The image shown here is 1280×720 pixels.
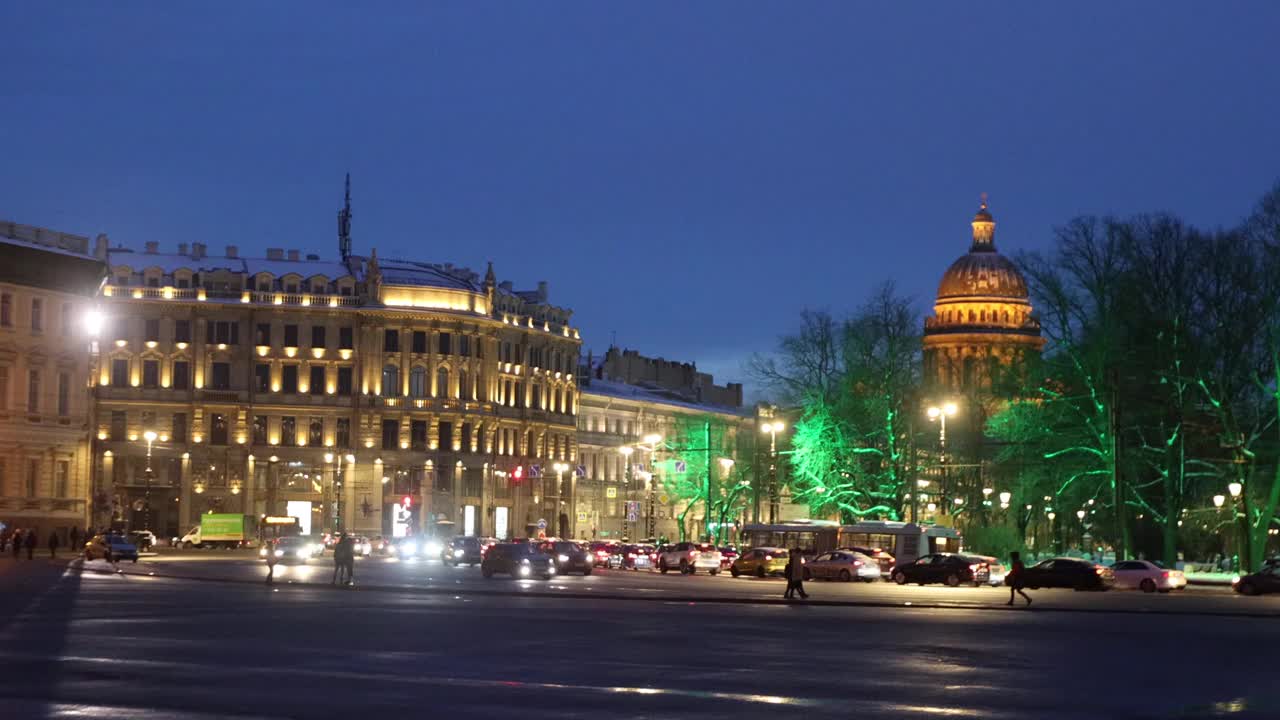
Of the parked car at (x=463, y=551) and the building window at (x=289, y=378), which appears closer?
the parked car at (x=463, y=551)

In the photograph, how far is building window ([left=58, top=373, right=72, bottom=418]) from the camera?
87500mm

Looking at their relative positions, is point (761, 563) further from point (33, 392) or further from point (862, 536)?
point (33, 392)

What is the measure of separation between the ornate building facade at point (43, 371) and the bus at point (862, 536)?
3284cm

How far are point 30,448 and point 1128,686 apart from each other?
71.5 m

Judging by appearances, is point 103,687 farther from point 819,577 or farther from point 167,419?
point 167,419

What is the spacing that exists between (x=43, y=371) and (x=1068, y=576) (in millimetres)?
48561

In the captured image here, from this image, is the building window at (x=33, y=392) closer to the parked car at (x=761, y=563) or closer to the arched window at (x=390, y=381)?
the parked car at (x=761, y=563)

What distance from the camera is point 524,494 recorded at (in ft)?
453

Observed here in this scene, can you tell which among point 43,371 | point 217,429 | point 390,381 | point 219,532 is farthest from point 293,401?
point 43,371

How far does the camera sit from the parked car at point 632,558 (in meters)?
87.2

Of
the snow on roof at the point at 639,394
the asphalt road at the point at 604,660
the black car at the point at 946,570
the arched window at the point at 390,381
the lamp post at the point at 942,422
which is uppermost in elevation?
the snow on roof at the point at 639,394

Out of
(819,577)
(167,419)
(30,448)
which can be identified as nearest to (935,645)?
(819,577)

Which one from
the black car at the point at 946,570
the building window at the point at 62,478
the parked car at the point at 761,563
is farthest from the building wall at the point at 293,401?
the black car at the point at 946,570

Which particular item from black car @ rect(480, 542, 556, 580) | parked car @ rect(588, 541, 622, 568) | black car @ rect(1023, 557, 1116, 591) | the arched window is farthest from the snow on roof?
black car @ rect(1023, 557, 1116, 591)
